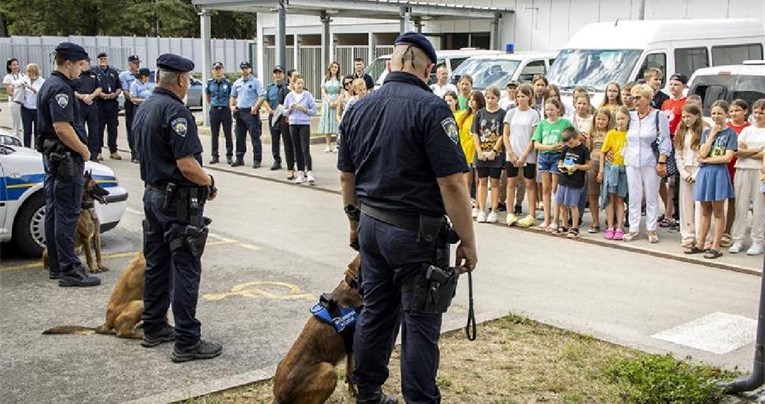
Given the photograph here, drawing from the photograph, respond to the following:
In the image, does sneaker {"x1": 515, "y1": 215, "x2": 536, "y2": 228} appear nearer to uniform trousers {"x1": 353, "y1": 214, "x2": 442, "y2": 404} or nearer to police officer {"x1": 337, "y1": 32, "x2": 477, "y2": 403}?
uniform trousers {"x1": 353, "y1": 214, "x2": 442, "y2": 404}

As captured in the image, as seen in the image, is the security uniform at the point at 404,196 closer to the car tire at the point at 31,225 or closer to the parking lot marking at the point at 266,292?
the parking lot marking at the point at 266,292

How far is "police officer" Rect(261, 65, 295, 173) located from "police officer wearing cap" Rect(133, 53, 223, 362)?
8515 mm

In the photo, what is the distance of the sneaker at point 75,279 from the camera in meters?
7.19

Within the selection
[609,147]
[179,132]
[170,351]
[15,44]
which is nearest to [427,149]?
[179,132]

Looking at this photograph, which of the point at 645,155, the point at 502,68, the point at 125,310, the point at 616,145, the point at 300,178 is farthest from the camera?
the point at 502,68

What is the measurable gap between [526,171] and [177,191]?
608cm

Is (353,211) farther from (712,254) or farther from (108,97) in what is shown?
(108,97)

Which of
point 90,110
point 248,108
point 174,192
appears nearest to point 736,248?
point 174,192

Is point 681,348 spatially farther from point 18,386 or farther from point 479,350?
point 18,386

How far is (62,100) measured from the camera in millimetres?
6797

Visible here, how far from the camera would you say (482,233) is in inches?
396

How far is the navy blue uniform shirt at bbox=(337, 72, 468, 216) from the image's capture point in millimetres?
3932

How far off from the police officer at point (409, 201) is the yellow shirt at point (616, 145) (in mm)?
5901

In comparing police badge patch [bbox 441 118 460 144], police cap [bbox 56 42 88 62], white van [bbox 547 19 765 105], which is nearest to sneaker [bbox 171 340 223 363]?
police badge patch [bbox 441 118 460 144]
